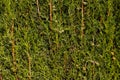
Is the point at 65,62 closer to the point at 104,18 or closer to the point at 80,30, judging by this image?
the point at 80,30

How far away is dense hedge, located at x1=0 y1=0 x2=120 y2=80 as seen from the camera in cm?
264

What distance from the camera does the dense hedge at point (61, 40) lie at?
264 cm

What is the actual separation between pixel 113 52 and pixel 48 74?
63 centimetres

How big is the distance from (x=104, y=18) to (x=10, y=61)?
3.30 ft

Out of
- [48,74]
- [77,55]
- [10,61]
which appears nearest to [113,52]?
[77,55]

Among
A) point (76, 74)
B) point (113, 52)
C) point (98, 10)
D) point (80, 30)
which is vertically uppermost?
point (98, 10)

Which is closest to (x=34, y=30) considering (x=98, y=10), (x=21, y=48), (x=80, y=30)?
(x=21, y=48)

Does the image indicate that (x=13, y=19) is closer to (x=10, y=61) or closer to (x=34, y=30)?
(x=34, y=30)

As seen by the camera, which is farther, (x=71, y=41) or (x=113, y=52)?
(x=71, y=41)

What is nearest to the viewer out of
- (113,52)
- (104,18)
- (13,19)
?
(113,52)

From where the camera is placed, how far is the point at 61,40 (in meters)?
2.78

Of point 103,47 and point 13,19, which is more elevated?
point 13,19

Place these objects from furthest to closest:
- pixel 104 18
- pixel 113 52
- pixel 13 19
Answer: pixel 13 19, pixel 104 18, pixel 113 52

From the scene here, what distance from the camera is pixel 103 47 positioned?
8.68 ft
